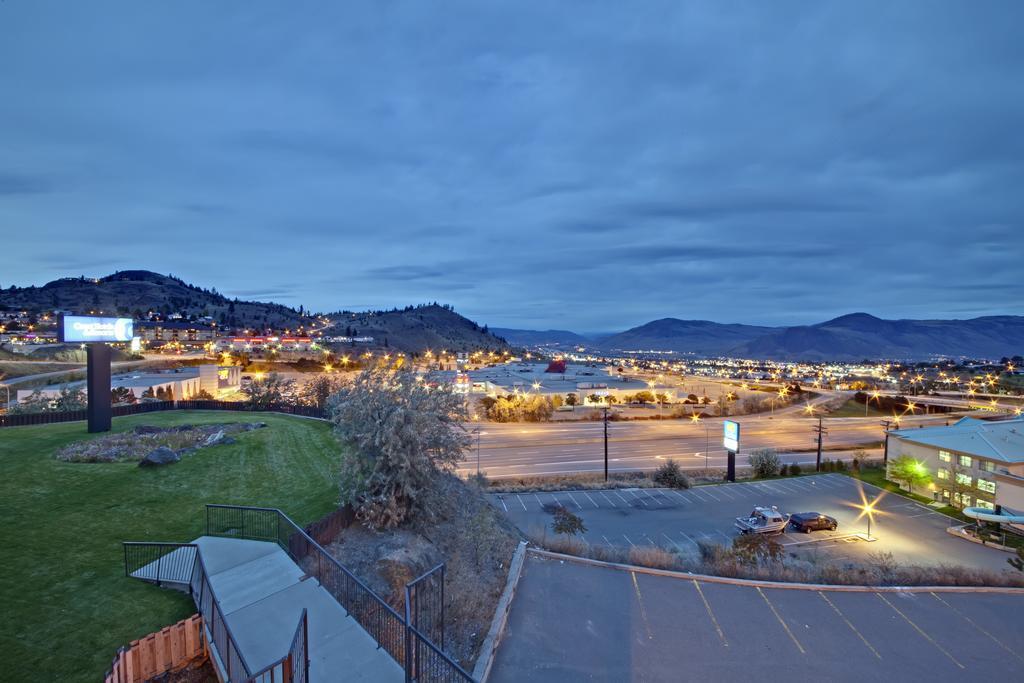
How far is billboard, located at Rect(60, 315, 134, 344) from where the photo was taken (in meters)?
26.0

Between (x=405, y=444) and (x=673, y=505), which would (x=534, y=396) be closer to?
(x=673, y=505)

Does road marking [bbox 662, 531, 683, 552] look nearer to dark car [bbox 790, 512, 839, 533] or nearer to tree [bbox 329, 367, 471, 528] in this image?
dark car [bbox 790, 512, 839, 533]

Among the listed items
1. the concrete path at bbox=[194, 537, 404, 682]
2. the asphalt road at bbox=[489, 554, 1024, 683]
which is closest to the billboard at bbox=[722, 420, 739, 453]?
the asphalt road at bbox=[489, 554, 1024, 683]

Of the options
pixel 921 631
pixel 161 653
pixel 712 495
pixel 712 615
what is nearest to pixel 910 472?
pixel 712 495

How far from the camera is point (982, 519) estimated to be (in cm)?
2700

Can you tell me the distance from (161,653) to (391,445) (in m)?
7.98

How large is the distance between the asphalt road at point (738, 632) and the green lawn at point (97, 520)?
28.2 ft

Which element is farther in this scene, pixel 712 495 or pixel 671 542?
pixel 712 495

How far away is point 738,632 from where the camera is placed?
13.3 metres

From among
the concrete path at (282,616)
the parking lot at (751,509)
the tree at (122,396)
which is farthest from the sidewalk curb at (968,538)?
the tree at (122,396)

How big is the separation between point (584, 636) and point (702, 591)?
4.97m

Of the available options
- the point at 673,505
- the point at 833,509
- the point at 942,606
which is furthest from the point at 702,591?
the point at 833,509

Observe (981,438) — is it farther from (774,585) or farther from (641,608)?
(641,608)

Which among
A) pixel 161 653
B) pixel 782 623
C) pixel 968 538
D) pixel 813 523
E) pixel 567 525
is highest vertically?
pixel 161 653
